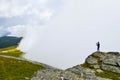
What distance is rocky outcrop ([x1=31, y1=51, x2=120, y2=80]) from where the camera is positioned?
6079cm

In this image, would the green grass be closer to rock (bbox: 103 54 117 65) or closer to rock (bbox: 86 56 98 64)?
rock (bbox: 86 56 98 64)

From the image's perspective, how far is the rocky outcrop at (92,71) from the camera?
60.8 m

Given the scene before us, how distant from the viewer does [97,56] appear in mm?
92750

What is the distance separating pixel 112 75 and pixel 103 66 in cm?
693

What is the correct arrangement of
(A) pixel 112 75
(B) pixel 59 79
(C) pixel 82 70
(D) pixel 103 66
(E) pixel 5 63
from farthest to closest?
(E) pixel 5 63, (D) pixel 103 66, (A) pixel 112 75, (C) pixel 82 70, (B) pixel 59 79

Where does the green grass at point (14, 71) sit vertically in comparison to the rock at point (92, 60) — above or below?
below

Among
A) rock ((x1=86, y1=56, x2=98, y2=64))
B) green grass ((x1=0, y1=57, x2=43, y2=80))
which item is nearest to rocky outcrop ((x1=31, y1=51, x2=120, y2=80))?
rock ((x1=86, y1=56, x2=98, y2=64))

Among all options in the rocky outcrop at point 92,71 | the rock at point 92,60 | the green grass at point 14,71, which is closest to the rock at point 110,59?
the rocky outcrop at point 92,71

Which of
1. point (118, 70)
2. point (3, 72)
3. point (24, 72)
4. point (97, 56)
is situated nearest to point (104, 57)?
point (97, 56)

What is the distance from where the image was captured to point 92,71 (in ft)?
221

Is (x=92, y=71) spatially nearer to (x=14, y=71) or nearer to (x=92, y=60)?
(x=92, y=60)

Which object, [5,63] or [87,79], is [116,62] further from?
[5,63]

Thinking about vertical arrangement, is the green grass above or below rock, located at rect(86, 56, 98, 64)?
below

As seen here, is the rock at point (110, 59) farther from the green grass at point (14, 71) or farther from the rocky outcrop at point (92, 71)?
the green grass at point (14, 71)
